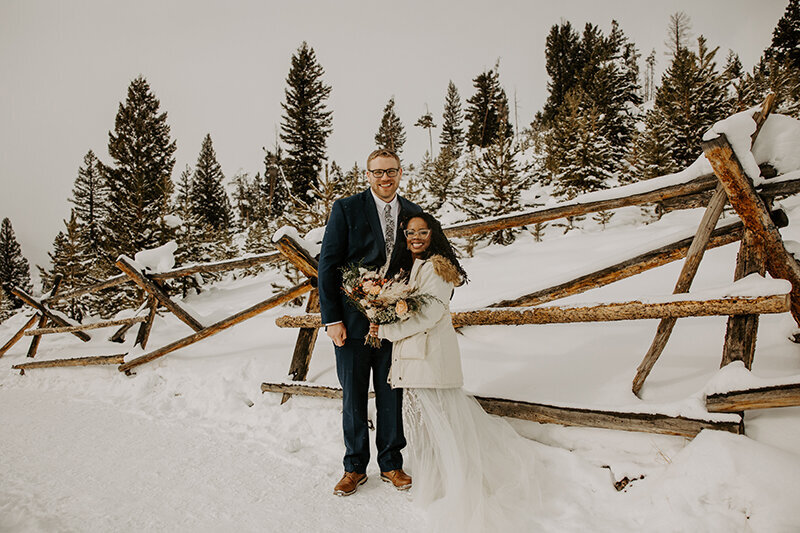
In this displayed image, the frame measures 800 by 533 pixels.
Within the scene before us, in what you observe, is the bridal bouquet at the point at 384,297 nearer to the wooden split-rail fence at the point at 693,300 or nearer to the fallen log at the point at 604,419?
the wooden split-rail fence at the point at 693,300

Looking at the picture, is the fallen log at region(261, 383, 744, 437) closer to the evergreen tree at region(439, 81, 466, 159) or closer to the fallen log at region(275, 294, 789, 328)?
the fallen log at region(275, 294, 789, 328)

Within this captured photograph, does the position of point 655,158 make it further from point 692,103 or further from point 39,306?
point 39,306

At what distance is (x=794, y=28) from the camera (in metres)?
27.7

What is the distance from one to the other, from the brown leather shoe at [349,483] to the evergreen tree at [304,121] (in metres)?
25.4

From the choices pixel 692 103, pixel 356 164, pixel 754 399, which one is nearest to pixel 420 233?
pixel 754 399

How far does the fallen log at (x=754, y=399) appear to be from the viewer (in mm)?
2059

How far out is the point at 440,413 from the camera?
2.51m

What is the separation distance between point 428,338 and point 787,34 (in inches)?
1625

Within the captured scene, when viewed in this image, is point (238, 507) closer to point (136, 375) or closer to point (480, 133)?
point (136, 375)

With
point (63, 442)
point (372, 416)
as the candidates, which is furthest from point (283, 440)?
point (63, 442)

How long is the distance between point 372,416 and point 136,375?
388cm

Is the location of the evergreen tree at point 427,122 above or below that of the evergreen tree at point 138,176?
above

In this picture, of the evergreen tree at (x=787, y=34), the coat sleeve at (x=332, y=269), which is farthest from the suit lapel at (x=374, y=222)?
the evergreen tree at (x=787, y=34)

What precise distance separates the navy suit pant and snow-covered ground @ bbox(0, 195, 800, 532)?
204 mm
